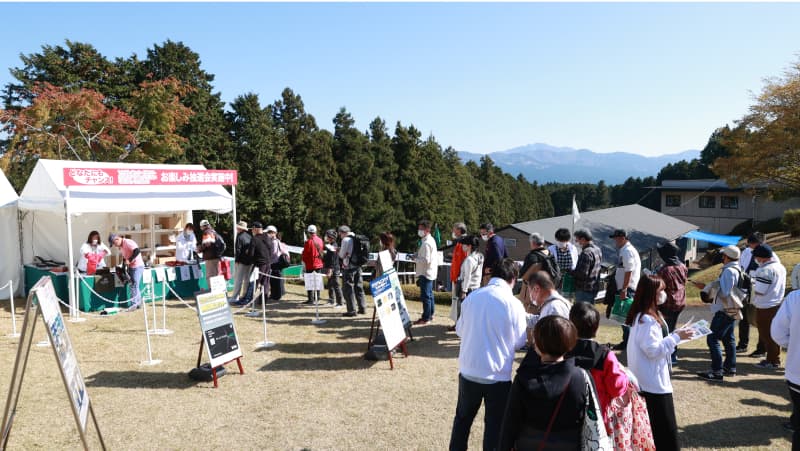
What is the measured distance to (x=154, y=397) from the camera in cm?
631

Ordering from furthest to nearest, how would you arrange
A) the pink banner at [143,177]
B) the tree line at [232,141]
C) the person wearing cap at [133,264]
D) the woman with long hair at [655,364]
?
the tree line at [232,141]
the person wearing cap at [133,264]
the pink banner at [143,177]
the woman with long hair at [655,364]

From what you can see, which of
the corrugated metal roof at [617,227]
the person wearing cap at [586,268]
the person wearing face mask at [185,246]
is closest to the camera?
the person wearing cap at [586,268]

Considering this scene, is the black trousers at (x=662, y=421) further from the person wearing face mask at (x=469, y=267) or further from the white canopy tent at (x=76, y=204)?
the white canopy tent at (x=76, y=204)

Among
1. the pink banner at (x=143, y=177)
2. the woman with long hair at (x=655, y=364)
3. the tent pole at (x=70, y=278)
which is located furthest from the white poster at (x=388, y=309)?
the pink banner at (x=143, y=177)

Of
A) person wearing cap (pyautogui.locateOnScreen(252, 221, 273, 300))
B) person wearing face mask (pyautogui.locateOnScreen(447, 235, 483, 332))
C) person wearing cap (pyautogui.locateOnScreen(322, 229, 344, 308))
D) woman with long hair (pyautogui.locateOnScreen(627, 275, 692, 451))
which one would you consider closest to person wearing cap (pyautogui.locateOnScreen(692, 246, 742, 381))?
person wearing face mask (pyautogui.locateOnScreen(447, 235, 483, 332))

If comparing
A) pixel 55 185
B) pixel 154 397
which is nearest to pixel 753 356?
pixel 154 397

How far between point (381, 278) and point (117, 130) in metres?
21.8

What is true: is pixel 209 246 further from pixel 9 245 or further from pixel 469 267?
pixel 469 267

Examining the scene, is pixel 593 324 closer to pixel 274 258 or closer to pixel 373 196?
pixel 274 258

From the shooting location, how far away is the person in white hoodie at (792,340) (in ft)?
13.0

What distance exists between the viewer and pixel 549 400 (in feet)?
8.79

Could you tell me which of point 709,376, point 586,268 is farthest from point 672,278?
point 709,376

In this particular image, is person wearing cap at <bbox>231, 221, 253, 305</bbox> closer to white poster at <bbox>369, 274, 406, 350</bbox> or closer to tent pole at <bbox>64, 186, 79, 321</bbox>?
tent pole at <bbox>64, 186, 79, 321</bbox>

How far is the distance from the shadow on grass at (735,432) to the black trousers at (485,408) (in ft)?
7.95
